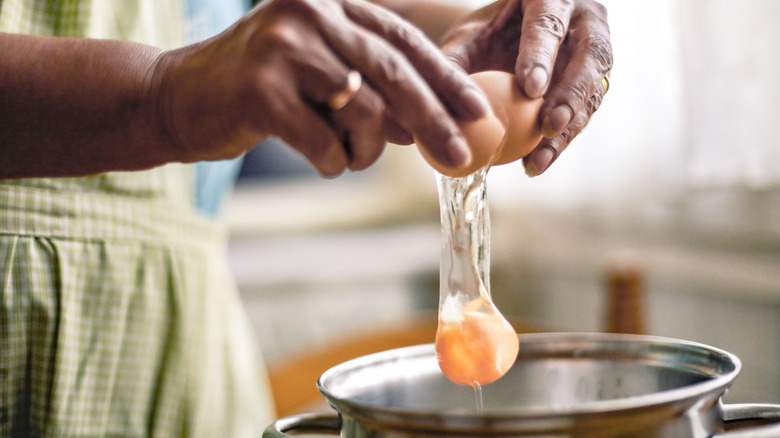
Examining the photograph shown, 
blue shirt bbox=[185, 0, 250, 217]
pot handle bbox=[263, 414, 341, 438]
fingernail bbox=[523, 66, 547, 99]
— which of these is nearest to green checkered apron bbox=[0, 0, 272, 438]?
blue shirt bbox=[185, 0, 250, 217]

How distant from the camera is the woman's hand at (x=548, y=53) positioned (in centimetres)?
46

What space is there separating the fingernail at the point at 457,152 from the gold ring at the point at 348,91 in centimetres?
5

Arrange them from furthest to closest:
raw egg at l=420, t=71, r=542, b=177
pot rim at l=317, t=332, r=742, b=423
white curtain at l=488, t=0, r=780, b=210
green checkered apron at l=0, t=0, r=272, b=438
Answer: white curtain at l=488, t=0, r=780, b=210 < green checkered apron at l=0, t=0, r=272, b=438 < raw egg at l=420, t=71, r=542, b=177 < pot rim at l=317, t=332, r=742, b=423

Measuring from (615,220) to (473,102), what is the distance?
1.00 metres

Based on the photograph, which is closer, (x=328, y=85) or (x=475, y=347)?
(x=328, y=85)

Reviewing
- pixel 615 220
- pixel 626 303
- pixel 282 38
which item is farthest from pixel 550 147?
pixel 615 220

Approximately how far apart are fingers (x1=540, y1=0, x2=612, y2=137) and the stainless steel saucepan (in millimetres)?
150

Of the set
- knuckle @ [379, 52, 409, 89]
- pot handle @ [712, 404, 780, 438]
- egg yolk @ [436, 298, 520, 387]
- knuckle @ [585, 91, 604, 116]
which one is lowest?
pot handle @ [712, 404, 780, 438]

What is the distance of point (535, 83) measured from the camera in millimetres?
442

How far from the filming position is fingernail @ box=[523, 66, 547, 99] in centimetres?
44

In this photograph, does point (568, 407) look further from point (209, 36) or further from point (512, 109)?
point (209, 36)

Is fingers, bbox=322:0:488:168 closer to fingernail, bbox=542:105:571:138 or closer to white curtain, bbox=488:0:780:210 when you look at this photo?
fingernail, bbox=542:105:571:138

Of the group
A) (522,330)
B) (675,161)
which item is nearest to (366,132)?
(675,161)

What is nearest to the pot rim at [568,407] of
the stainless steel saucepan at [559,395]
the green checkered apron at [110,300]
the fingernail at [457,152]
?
the stainless steel saucepan at [559,395]
